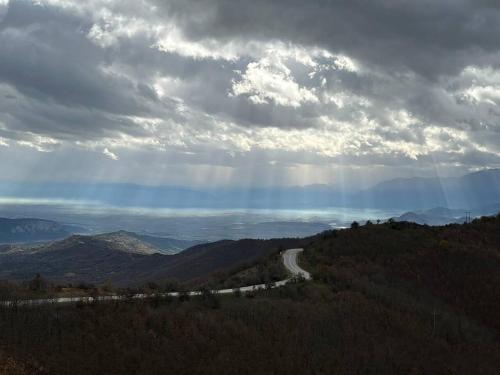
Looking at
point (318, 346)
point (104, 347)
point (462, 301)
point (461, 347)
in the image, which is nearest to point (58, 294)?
point (104, 347)


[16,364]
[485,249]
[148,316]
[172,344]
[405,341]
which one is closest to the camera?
[16,364]

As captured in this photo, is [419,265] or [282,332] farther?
[419,265]

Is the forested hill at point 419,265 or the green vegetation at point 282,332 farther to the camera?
the forested hill at point 419,265

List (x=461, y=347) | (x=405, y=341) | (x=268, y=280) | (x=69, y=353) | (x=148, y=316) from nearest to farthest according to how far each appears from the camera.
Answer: (x=69, y=353)
(x=148, y=316)
(x=405, y=341)
(x=461, y=347)
(x=268, y=280)

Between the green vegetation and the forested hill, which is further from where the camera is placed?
the forested hill

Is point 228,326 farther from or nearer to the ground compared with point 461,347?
farther from the ground

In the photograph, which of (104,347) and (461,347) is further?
(461,347)

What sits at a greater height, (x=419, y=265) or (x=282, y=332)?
(x=419, y=265)

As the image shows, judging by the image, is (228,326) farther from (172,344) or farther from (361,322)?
(361,322)
